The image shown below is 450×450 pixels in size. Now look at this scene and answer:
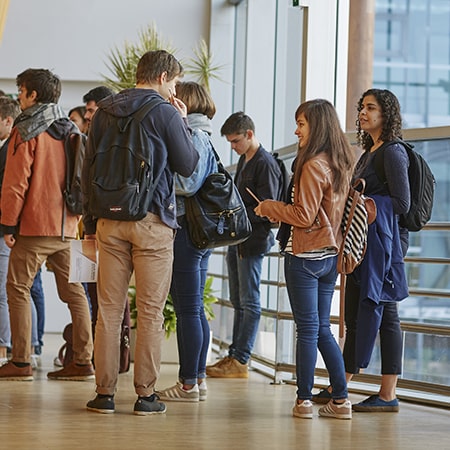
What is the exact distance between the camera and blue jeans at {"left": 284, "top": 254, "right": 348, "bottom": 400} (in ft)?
14.0

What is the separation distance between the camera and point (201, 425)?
4016mm

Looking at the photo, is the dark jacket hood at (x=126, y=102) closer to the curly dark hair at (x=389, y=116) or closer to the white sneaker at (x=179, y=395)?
the curly dark hair at (x=389, y=116)

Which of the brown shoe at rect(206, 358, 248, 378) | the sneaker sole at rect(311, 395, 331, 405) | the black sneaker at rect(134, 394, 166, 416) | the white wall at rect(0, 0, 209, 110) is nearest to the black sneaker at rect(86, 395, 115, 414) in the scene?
the black sneaker at rect(134, 394, 166, 416)

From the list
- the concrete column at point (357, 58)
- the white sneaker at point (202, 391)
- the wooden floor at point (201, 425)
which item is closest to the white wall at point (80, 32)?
the concrete column at point (357, 58)

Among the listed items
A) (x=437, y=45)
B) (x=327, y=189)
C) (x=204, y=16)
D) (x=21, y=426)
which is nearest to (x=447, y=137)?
(x=327, y=189)

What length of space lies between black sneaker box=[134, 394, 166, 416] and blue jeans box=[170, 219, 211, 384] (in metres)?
0.36

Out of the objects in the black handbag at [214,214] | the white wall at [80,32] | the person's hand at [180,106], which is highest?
the white wall at [80,32]

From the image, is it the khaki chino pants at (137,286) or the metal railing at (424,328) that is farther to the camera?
the metal railing at (424,328)

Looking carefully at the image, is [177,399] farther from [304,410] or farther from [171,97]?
[171,97]

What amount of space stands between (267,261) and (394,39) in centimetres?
566

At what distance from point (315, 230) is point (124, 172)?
2.73 ft

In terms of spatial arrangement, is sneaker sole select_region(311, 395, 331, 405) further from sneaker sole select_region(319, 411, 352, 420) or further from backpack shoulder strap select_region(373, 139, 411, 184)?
backpack shoulder strap select_region(373, 139, 411, 184)

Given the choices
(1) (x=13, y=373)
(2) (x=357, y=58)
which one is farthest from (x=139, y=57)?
(1) (x=13, y=373)

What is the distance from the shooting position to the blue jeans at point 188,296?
14.7ft
